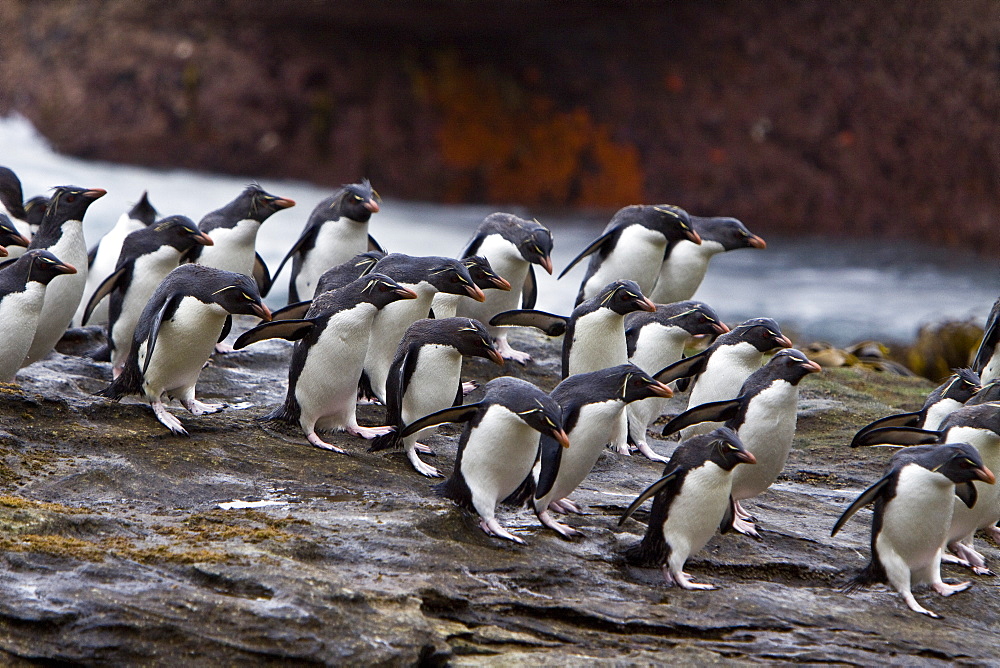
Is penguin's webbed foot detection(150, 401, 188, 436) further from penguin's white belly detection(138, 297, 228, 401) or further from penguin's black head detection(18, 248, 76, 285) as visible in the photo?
penguin's black head detection(18, 248, 76, 285)

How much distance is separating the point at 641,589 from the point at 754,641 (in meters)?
0.50

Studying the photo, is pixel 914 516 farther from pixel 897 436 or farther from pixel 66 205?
pixel 66 205

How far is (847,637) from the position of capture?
382 cm

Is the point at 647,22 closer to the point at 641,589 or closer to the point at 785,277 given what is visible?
the point at 785,277

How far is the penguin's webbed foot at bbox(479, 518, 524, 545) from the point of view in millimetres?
4289

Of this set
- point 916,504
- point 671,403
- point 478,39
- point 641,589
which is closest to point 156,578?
point 641,589

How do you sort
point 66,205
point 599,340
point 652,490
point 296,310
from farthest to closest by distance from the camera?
point 66,205 → point 296,310 → point 599,340 → point 652,490

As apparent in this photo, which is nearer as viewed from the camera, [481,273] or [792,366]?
[792,366]

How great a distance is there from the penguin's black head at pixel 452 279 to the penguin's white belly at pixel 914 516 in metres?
2.36

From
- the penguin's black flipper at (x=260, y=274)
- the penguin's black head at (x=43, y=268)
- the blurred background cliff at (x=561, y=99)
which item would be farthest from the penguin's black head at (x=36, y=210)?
the blurred background cliff at (x=561, y=99)

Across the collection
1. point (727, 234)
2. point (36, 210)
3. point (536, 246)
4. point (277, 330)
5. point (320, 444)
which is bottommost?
point (320, 444)

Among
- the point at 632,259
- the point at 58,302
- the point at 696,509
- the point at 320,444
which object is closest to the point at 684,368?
the point at 696,509

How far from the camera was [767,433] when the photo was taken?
495cm

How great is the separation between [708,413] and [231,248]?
3.51 m
